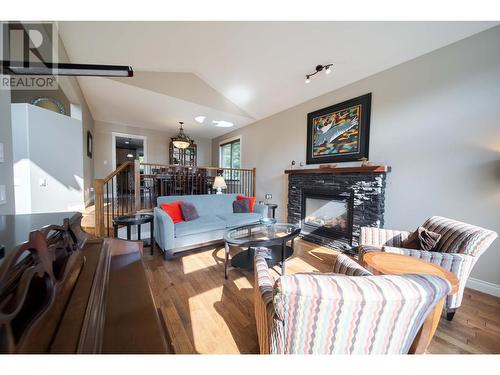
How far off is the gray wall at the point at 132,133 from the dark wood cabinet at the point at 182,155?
0.95ft

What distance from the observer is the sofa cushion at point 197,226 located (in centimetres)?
262

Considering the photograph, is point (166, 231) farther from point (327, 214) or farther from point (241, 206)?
point (327, 214)

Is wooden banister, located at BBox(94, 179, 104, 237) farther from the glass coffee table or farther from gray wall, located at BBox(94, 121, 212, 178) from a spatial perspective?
gray wall, located at BBox(94, 121, 212, 178)

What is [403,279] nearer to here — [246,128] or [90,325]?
[90,325]

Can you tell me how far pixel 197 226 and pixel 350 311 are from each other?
243 cm

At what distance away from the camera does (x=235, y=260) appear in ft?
7.17

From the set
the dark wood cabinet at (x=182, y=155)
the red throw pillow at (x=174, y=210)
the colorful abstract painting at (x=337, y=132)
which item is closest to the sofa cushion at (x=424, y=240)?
the colorful abstract painting at (x=337, y=132)

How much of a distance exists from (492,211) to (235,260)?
2.79m

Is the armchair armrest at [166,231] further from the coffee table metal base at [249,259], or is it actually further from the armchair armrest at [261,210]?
the armchair armrest at [261,210]

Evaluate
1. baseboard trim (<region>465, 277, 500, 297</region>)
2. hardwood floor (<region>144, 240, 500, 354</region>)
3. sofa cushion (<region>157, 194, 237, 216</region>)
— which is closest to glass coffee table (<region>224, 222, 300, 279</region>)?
hardwood floor (<region>144, 240, 500, 354</region>)

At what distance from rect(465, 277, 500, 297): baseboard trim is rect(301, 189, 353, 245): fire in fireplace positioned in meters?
1.25

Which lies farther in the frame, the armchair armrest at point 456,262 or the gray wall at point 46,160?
the gray wall at point 46,160
